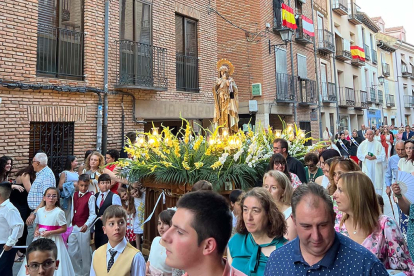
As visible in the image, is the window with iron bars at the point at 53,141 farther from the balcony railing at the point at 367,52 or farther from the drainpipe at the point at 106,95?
the balcony railing at the point at 367,52

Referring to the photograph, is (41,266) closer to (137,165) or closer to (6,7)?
(137,165)

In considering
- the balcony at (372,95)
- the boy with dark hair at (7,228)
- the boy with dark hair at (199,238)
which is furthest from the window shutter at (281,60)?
the boy with dark hair at (199,238)

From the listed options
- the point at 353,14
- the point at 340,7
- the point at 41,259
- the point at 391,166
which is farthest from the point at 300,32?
the point at 41,259

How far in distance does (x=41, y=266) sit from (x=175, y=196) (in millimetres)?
2476

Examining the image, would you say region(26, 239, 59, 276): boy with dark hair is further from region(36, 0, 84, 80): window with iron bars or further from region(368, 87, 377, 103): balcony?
region(368, 87, 377, 103): balcony

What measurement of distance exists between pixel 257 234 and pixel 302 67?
17.5 m

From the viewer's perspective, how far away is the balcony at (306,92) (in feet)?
59.5

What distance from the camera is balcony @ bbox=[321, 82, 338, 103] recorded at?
21031 mm

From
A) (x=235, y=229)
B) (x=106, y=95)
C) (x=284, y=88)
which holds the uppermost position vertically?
(x=284, y=88)

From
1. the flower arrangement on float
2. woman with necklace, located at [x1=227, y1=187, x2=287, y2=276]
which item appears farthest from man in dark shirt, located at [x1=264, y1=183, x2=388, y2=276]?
the flower arrangement on float

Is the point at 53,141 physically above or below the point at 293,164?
above

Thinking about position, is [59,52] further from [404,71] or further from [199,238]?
[404,71]

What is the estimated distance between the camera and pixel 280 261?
173cm

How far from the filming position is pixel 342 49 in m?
23.3
